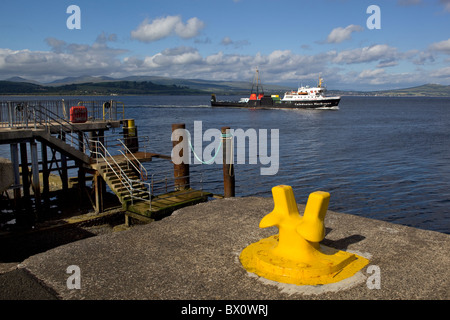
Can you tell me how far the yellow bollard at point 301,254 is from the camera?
25.7ft

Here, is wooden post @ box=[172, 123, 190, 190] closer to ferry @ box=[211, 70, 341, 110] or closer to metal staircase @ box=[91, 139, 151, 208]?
metal staircase @ box=[91, 139, 151, 208]

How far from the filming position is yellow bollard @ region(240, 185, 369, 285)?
309 inches

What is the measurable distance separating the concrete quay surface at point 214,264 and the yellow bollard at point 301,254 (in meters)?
0.25

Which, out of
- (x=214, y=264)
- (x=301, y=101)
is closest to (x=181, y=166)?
(x=214, y=264)

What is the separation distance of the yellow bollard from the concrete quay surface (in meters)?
0.25

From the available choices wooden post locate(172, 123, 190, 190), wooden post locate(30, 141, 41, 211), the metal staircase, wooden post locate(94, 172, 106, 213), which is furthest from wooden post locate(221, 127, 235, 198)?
wooden post locate(30, 141, 41, 211)

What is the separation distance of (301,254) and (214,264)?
1.94m

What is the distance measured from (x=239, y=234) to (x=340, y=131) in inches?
2093

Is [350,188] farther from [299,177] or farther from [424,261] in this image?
[424,261]

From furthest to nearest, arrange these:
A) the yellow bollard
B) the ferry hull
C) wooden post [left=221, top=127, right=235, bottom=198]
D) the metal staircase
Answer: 1. the ferry hull
2. wooden post [left=221, top=127, right=235, bottom=198]
3. the metal staircase
4. the yellow bollard

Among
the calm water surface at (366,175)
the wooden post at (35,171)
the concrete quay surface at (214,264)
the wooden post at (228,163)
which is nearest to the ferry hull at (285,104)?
the calm water surface at (366,175)
